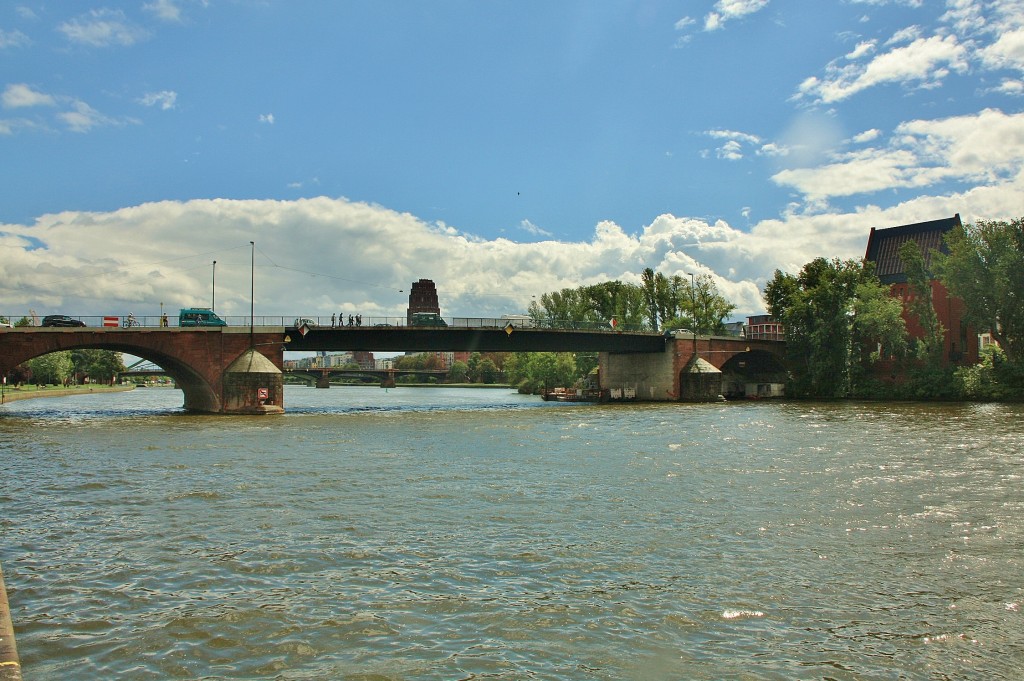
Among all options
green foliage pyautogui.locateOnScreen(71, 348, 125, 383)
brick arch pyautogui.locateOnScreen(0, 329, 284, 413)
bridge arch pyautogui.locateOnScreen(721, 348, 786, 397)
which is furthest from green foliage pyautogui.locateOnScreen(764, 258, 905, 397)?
green foliage pyautogui.locateOnScreen(71, 348, 125, 383)

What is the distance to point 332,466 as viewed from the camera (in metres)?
31.4

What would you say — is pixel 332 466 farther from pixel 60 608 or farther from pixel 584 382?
pixel 584 382

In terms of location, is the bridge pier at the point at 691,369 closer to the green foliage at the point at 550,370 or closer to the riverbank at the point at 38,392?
the green foliage at the point at 550,370

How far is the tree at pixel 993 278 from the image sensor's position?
76.7 meters

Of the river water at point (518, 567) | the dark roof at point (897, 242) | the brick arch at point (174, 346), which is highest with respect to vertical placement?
the dark roof at point (897, 242)

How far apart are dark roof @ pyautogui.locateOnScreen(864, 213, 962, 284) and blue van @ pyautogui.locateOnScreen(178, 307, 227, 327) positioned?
280ft

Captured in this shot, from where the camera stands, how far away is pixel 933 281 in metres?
92.4

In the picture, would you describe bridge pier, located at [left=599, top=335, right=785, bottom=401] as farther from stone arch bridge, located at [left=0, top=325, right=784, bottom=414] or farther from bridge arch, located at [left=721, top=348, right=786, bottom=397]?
stone arch bridge, located at [left=0, top=325, right=784, bottom=414]

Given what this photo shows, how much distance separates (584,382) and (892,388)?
4581 centimetres

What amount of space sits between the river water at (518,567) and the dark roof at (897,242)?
268ft

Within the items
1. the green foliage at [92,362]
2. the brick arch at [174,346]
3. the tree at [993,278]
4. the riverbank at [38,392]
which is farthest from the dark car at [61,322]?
the green foliage at [92,362]

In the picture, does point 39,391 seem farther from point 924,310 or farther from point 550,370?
point 924,310

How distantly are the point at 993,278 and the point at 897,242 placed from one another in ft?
113

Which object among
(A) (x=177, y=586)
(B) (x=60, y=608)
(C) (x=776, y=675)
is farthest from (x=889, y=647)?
(B) (x=60, y=608)
